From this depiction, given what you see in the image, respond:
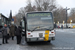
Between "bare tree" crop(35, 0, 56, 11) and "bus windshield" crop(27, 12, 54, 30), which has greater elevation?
"bare tree" crop(35, 0, 56, 11)

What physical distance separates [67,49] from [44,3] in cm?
3939

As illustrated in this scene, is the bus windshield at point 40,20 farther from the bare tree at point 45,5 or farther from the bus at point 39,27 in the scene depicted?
the bare tree at point 45,5

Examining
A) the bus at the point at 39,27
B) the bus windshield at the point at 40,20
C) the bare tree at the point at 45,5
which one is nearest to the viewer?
the bus at the point at 39,27

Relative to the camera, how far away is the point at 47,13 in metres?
10.6

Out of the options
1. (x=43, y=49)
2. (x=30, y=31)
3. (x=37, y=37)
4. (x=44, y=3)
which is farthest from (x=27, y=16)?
(x=44, y=3)

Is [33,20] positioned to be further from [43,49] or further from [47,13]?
[43,49]

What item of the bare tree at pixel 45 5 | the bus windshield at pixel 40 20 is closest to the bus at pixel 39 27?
the bus windshield at pixel 40 20

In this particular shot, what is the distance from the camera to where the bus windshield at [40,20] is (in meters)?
10.1

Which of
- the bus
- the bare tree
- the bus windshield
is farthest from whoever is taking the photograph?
the bare tree

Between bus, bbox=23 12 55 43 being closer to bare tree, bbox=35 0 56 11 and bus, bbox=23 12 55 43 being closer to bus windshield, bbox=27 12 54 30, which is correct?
bus windshield, bbox=27 12 54 30

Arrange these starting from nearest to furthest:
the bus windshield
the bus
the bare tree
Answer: the bus, the bus windshield, the bare tree

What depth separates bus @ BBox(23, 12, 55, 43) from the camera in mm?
9938

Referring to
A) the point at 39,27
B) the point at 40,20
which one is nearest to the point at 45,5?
the point at 40,20

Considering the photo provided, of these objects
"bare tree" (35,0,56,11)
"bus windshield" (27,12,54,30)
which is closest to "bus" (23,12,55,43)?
"bus windshield" (27,12,54,30)
